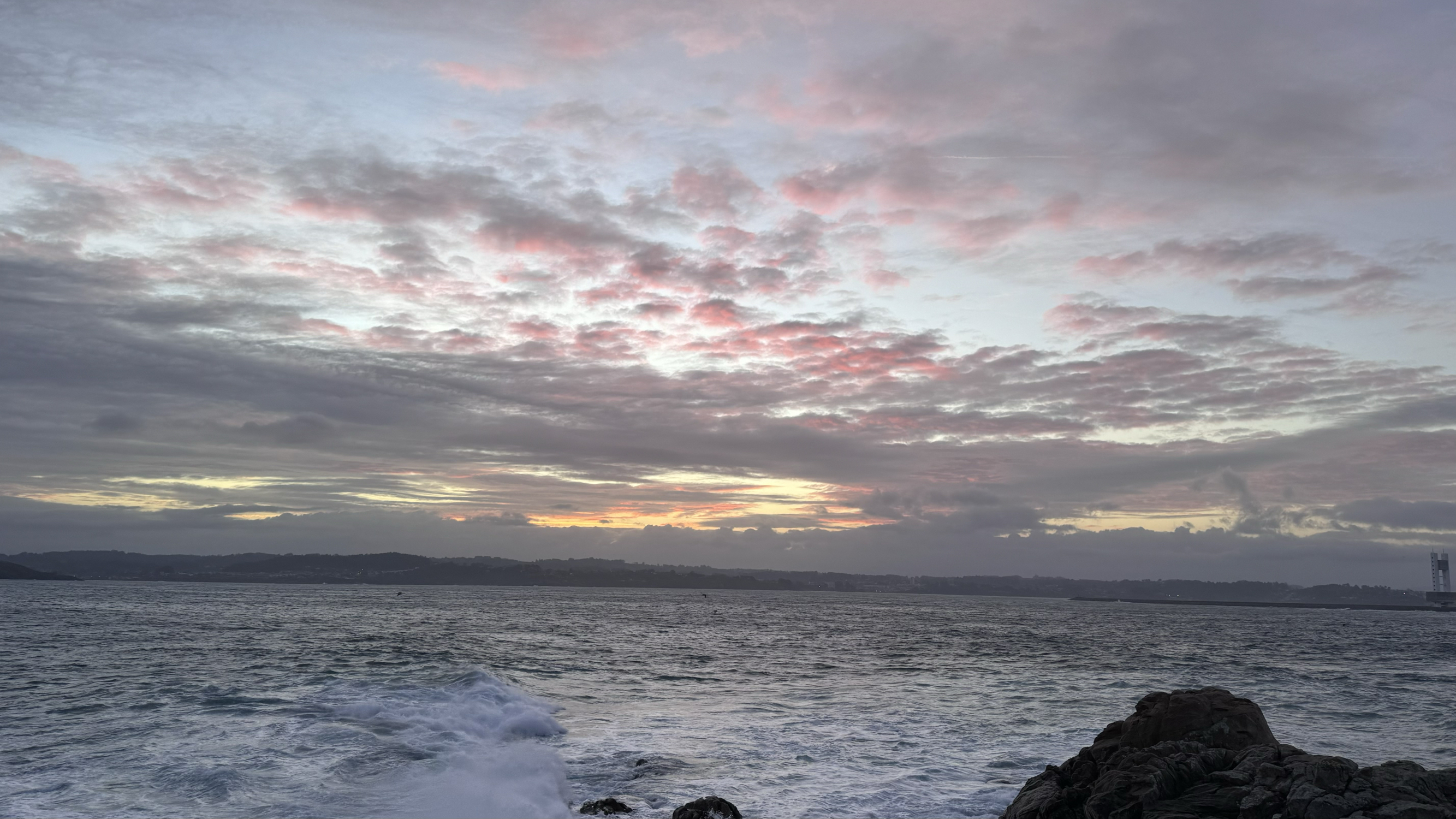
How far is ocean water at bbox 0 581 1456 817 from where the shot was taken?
22.5 m

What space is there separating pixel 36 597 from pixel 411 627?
10391cm

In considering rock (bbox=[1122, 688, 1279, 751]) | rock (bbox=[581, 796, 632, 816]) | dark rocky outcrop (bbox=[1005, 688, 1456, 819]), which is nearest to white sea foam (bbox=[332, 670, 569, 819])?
rock (bbox=[581, 796, 632, 816])

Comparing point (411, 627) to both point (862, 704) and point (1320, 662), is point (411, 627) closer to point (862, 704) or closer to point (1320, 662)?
point (862, 704)

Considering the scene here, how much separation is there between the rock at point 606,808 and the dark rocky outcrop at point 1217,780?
921 centimetres

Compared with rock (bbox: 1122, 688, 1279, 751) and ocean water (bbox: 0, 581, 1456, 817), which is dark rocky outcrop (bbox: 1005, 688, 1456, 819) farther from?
ocean water (bbox: 0, 581, 1456, 817)

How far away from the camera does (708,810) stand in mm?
19312

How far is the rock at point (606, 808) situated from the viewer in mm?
20750

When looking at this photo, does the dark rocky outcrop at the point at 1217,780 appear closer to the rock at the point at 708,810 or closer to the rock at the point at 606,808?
the rock at the point at 708,810

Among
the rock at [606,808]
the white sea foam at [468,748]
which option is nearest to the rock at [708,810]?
the rock at [606,808]

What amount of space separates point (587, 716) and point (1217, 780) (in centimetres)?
2580

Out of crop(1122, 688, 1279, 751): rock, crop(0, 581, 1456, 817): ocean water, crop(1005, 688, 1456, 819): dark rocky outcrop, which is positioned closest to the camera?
crop(1005, 688, 1456, 819): dark rocky outcrop

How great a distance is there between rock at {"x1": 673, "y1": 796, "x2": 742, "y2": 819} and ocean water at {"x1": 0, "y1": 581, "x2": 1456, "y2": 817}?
5.04ft

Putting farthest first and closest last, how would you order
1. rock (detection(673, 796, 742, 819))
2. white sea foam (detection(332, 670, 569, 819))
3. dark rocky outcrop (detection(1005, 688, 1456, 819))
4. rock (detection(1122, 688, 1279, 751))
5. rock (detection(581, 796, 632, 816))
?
white sea foam (detection(332, 670, 569, 819)) → rock (detection(581, 796, 632, 816)) → rock (detection(1122, 688, 1279, 751)) → rock (detection(673, 796, 742, 819)) → dark rocky outcrop (detection(1005, 688, 1456, 819))

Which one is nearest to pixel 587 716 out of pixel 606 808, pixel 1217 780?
pixel 606 808
